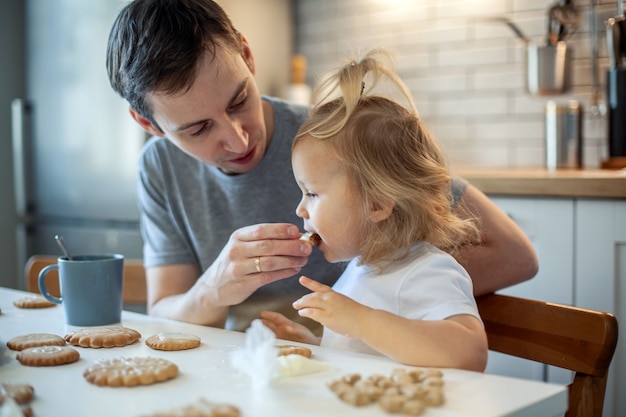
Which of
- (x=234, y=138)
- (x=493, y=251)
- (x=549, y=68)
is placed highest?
(x=549, y=68)

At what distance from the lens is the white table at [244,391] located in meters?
0.77

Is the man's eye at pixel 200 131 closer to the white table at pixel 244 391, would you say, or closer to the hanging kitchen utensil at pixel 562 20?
the white table at pixel 244 391

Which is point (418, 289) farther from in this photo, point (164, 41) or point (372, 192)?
point (164, 41)

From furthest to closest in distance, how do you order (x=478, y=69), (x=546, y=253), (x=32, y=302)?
(x=478, y=69) → (x=546, y=253) → (x=32, y=302)

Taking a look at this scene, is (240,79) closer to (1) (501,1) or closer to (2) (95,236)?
(1) (501,1)

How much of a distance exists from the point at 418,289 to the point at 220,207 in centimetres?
71

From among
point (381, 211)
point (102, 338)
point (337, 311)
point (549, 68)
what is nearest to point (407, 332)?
point (337, 311)

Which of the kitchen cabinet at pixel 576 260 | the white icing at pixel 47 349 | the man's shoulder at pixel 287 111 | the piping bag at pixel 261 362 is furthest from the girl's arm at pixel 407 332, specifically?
the kitchen cabinet at pixel 576 260

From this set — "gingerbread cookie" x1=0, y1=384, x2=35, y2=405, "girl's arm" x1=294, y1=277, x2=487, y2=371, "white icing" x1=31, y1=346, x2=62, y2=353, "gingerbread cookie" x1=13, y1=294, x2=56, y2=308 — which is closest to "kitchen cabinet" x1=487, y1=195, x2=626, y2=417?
"girl's arm" x1=294, y1=277, x2=487, y2=371

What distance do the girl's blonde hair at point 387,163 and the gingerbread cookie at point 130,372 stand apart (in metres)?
0.46

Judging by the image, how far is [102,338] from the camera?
108 cm

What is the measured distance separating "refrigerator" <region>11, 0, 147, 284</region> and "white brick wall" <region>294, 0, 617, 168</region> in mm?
1064

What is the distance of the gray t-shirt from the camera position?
1638mm

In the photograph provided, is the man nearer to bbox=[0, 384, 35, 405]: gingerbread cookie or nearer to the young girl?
the young girl
